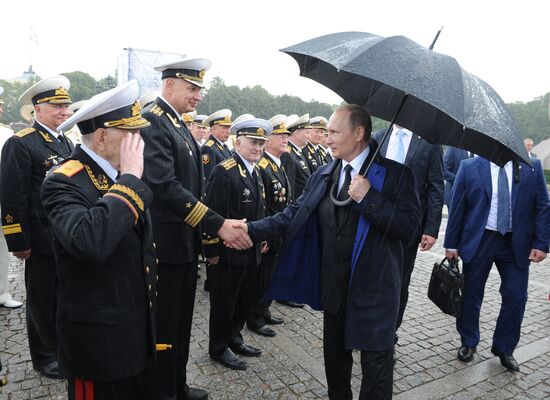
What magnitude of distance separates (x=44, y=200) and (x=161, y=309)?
1374 millimetres

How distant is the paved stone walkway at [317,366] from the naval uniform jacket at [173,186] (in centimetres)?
128

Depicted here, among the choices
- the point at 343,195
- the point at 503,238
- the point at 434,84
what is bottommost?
the point at 503,238

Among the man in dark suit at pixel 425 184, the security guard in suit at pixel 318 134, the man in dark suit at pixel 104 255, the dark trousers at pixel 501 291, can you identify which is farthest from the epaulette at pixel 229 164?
the security guard in suit at pixel 318 134

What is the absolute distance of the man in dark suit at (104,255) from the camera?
186 centimetres

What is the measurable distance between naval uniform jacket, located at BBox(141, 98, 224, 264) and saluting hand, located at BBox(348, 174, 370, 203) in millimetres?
1081

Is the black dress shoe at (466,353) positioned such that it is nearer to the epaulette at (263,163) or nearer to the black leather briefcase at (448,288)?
the black leather briefcase at (448,288)

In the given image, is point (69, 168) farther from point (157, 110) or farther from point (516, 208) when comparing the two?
point (516, 208)

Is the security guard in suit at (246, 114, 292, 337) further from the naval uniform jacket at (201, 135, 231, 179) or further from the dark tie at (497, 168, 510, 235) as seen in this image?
the dark tie at (497, 168, 510, 235)

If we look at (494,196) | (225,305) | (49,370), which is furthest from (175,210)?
(494,196)

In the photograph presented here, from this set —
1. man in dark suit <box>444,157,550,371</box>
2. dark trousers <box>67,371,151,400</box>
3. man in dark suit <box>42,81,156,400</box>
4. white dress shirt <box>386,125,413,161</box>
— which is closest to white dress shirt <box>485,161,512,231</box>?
man in dark suit <box>444,157,550,371</box>

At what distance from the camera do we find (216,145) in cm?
735

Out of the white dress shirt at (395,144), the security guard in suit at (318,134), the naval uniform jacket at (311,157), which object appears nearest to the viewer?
the white dress shirt at (395,144)

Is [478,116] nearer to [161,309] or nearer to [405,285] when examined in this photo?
[161,309]

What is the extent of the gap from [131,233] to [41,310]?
7.04 ft
